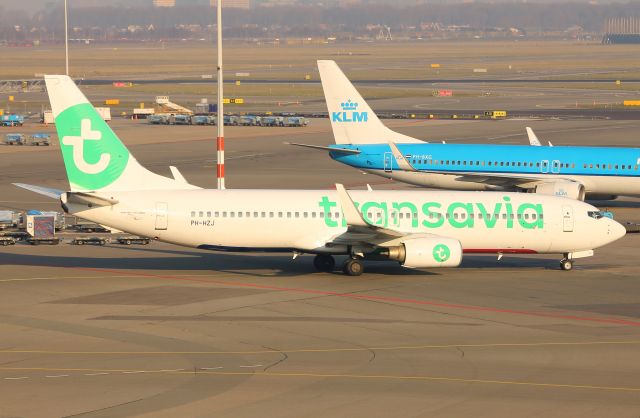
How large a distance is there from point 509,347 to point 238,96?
5769 inches

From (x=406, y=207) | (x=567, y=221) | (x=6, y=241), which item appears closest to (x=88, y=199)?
(x=6, y=241)

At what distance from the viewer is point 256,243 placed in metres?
47.3

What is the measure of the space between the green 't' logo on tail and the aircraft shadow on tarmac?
15.1 ft

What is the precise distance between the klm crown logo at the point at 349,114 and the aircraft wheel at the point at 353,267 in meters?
24.3

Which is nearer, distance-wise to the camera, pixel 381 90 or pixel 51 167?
pixel 51 167

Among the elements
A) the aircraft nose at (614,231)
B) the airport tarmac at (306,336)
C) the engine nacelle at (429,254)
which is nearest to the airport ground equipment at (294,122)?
the airport tarmac at (306,336)

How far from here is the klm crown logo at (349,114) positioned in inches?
2798

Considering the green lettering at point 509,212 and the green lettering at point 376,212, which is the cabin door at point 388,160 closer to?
the green lettering at point 509,212

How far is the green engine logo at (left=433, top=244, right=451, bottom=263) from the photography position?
46.5 meters

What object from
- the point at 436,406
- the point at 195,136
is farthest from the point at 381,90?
the point at 436,406

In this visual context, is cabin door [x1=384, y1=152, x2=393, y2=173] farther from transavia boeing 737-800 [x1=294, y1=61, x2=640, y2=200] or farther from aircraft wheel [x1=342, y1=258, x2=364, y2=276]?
aircraft wheel [x1=342, y1=258, x2=364, y2=276]

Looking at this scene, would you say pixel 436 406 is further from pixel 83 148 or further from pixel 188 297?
pixel 83 148

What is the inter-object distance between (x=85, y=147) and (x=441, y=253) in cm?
1467

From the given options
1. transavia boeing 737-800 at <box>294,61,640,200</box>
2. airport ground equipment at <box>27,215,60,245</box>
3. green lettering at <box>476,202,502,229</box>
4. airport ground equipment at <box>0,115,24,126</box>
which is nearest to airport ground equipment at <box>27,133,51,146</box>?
airport ground equipment at <box>0,115,24,126</box>
